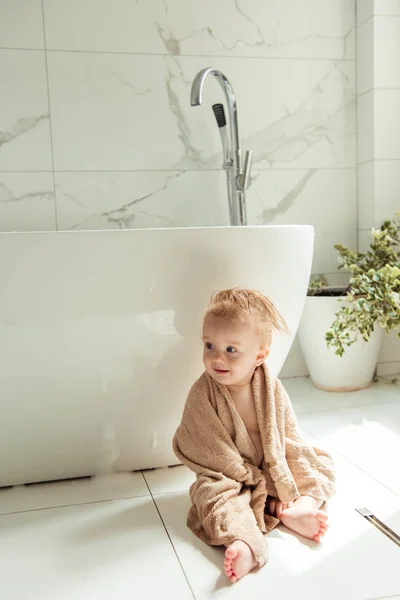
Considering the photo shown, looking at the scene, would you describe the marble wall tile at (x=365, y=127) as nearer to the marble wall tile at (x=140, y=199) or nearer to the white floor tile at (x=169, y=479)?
the marble wall tile at (x=140, y=199)

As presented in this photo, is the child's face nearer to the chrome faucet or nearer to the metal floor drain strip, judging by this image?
the metal floor drain strip

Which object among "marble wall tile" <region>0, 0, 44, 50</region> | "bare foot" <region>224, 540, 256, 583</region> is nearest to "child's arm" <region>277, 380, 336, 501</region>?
"bare foot" <region>224, 540, 256, 583</region>

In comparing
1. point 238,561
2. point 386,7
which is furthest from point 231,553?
point 386,7

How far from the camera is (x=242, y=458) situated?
130 centimetres

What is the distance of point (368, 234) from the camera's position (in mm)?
2428

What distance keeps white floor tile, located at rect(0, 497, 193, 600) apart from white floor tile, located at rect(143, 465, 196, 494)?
8cm

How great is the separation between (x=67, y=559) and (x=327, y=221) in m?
1.72

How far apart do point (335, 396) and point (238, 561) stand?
1.24m

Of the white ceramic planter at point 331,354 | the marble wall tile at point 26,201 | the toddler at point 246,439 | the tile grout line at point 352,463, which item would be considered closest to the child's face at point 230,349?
the toddler at point 246,439

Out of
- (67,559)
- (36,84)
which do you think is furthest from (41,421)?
(36,84)

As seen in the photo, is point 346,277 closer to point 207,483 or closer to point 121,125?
point 121,125

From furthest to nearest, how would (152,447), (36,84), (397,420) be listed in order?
(36,84)
(397,420)
(152,447)

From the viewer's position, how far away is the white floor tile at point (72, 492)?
55.6 inches

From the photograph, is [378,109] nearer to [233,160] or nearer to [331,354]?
[233,160]
